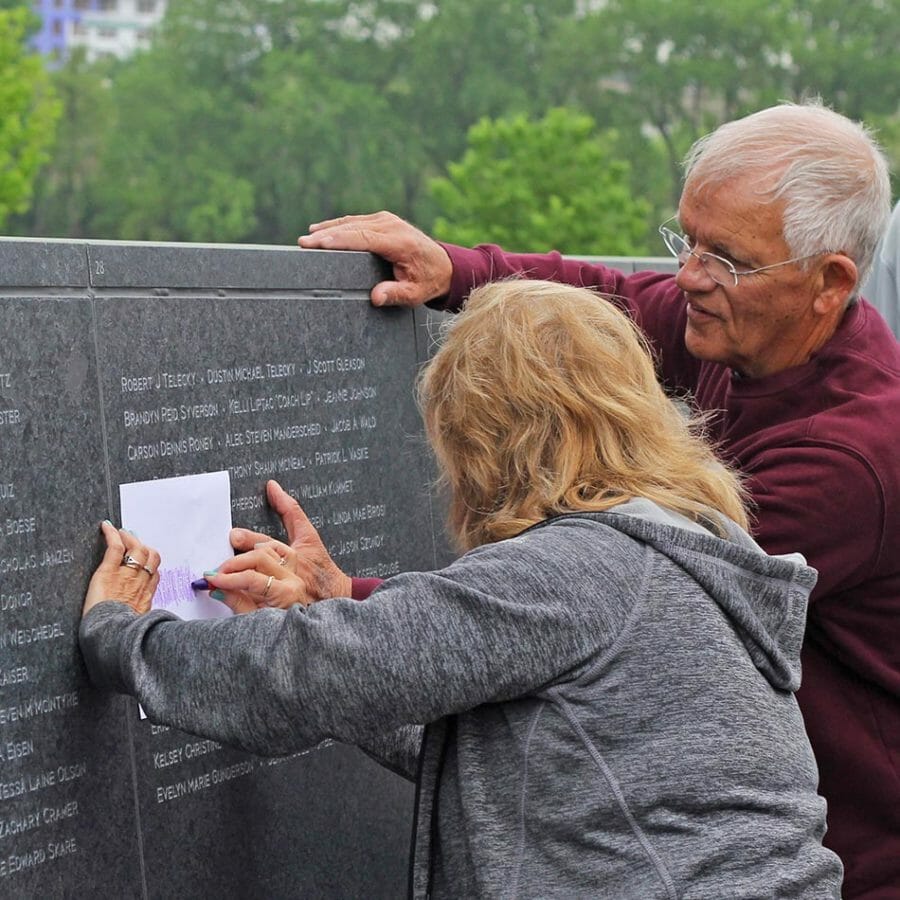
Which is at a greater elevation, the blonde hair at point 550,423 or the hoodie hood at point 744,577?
the blonde hair at point 550,423

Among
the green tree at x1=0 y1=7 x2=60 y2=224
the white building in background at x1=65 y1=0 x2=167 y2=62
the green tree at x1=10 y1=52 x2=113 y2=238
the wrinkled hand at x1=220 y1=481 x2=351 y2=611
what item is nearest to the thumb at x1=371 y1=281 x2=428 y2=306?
the wrinkled hand at x1=220 y1=481 x2=351 y2=611

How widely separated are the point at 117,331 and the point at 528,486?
0.78 meters

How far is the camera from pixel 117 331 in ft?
7.88

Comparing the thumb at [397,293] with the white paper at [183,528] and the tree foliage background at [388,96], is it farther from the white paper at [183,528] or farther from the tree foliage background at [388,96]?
the tree foliage background at [388,96]

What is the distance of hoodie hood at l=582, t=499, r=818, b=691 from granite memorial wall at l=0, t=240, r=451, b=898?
0.85 metres

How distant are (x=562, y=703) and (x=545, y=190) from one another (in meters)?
41.9

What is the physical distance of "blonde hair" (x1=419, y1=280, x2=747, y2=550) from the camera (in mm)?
2045

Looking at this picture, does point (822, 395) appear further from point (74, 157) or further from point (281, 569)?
point (74, 157)

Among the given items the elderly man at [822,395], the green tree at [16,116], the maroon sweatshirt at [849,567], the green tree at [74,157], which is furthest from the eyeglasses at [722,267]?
the green tree at [74,157]

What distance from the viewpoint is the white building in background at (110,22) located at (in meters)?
95.5

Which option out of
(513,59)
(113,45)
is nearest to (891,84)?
(513,59)

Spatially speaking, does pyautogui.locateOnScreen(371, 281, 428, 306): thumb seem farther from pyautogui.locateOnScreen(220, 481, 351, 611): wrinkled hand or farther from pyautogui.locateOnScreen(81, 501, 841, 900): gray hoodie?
pyautogui.locateOnScreen(81, 501, 841, 900): gray hoodie

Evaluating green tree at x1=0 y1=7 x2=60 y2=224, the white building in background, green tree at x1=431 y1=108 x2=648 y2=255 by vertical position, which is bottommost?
green tree at x1=431 y1=108 x2=648 y2=255

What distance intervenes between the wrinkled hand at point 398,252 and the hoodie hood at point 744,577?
1.21 m
